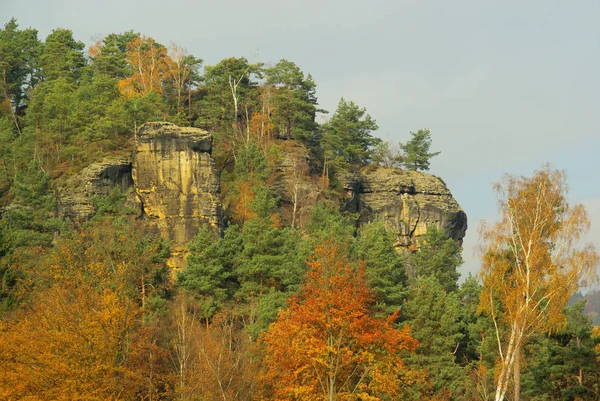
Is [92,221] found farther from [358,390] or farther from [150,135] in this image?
[358,390]

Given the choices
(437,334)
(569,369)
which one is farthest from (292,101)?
(569,369)

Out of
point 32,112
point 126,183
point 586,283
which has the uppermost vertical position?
point 32,112

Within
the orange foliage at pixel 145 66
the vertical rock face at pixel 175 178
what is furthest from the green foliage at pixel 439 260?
the orange foliage at pixel 145 66

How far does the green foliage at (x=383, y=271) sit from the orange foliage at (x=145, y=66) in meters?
34.3

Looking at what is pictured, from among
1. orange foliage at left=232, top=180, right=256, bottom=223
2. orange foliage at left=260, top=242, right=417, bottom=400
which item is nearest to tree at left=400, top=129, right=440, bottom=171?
orange foliage at left=232, top=180, right=256, bottom=223

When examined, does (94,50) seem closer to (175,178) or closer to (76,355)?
(175,178)

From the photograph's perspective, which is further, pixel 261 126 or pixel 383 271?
pixel 261 126

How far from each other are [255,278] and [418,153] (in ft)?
124

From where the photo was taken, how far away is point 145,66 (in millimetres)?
86750

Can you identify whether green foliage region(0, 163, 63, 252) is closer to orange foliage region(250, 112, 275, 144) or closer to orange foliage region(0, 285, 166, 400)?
orange foliage region(0, 285, 166, 400)

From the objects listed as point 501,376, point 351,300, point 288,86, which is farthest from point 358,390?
point 288,86

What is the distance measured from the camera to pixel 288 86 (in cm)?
8300

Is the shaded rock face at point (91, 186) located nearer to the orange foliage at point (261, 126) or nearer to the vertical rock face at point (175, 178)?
the vertical rock face at point (175, 178)

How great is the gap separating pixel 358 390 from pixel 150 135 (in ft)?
114
